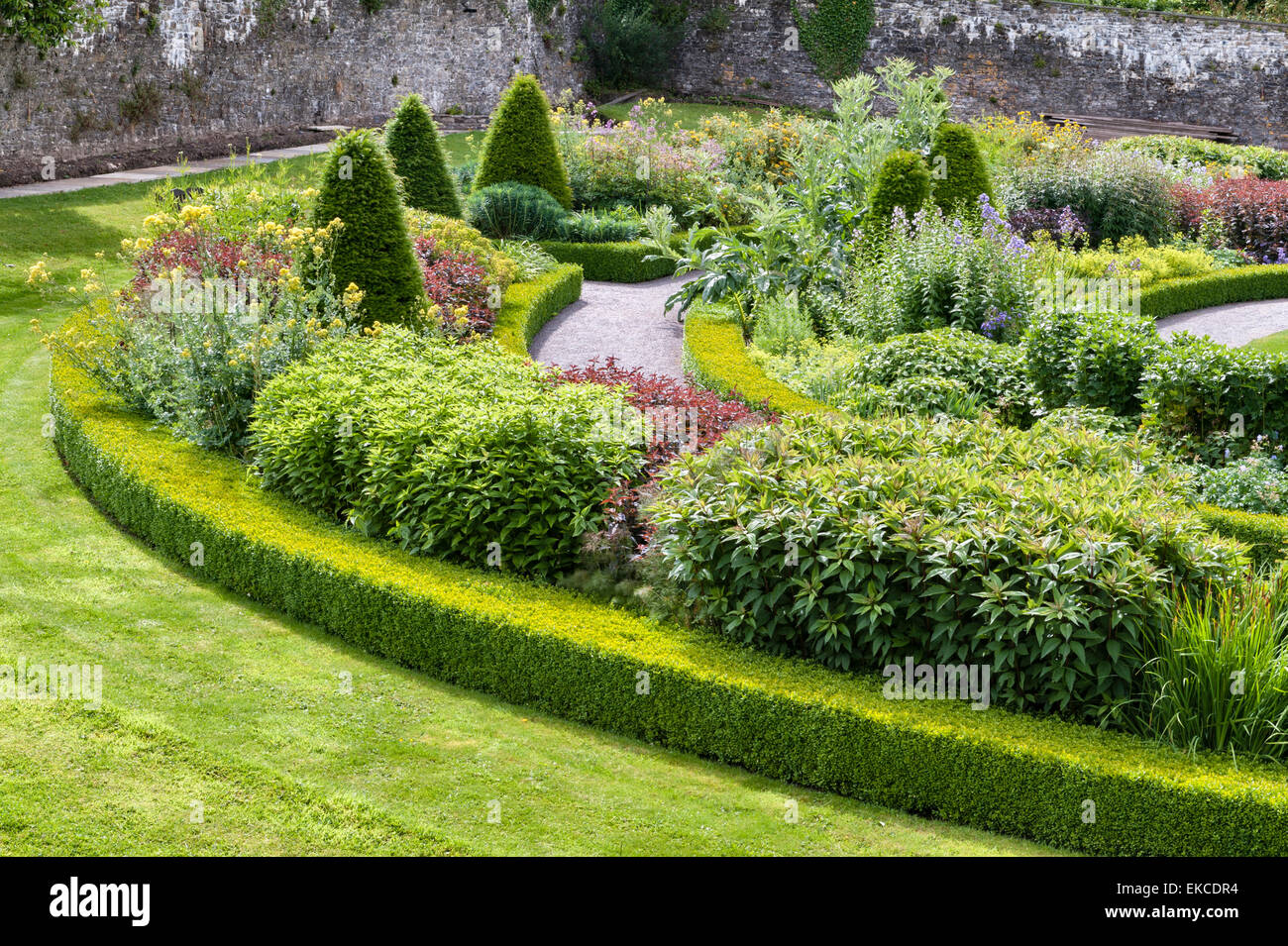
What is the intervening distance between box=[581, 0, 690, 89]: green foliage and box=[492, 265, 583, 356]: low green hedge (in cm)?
1671

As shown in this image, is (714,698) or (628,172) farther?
(628,172)

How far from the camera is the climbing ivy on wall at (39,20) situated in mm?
14945

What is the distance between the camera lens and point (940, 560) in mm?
5156

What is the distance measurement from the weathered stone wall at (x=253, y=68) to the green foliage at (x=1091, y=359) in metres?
13.6

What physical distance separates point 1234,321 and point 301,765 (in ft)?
41.4

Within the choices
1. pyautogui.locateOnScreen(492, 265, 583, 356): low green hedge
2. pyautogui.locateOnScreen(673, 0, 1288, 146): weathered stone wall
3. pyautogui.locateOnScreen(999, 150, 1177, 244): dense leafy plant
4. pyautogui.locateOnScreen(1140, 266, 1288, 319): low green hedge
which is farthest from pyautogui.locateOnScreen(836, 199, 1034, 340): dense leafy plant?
pyautogui.locateOnScreen(673, 0, 1288, 146): weathered stone wall

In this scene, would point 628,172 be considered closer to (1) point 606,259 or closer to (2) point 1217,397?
(1) point 606,259

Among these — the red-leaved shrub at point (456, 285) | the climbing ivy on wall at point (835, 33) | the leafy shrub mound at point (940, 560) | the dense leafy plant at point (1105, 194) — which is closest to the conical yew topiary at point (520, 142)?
the red-leaved shrub at point (456, 285)

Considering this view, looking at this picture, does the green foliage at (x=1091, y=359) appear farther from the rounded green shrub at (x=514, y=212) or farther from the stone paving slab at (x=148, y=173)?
the stone paving slab at (x=148, y=173)

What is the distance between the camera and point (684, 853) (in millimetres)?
4551

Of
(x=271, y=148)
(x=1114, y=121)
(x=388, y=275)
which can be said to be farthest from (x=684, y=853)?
(x=1114, y=121)

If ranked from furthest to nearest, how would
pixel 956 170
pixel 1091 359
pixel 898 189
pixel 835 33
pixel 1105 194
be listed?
pixel 835 33 → pixel 1105 194 → pixel 956 170 → pixel 898 189 → pixel 1091 359

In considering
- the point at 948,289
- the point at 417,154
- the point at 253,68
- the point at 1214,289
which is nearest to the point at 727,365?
the point at 948,289
